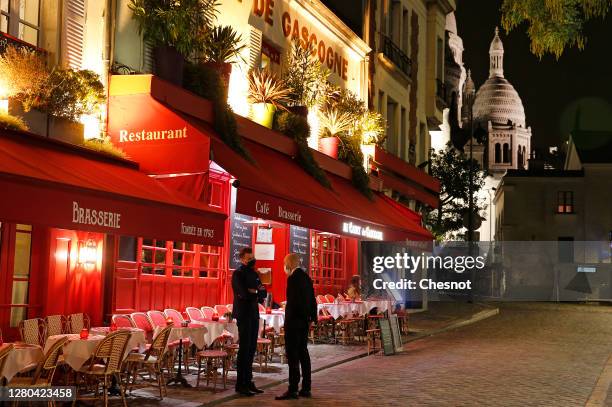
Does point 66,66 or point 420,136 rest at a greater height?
point 420,136

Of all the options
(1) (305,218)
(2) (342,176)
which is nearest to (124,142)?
(1) (305,218)

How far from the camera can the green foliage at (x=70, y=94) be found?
497 inches

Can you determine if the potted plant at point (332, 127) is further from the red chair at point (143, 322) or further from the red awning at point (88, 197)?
the red awning at point (88, 197)

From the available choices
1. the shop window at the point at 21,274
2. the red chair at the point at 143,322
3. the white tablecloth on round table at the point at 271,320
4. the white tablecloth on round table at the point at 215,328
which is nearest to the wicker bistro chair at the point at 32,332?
the shop window at the point at 21,274

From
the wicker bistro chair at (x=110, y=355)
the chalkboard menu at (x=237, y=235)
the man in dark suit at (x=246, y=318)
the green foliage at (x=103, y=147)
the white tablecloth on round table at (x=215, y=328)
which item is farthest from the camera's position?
the chalkboard menu at (x=237, y=235)

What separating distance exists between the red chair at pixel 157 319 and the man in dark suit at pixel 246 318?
6.71 ft

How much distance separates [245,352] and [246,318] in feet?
1.49

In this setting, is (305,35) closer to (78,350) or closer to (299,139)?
(299,139)

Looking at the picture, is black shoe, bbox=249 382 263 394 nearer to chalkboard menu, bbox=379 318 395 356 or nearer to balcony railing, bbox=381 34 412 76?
chalkboard menu, bbox=379 318 395 356

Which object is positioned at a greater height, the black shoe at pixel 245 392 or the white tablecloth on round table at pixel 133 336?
the white tablecloth on round table at pixel 133 336

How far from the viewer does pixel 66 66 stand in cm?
1351

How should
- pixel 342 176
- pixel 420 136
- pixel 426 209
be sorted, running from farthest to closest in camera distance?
pixel 426 209, pixel 420 136, pixel 342 176

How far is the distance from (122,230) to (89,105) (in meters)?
3.62

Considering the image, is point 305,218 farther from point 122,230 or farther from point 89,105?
point 122,230
